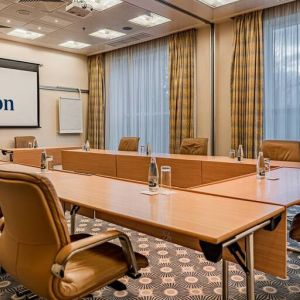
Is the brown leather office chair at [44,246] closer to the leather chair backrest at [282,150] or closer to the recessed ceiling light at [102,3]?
the leather chair backrest at [282,150]

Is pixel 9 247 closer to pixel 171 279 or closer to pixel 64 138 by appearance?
pixel 171 279

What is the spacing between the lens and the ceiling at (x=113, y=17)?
511 centimetres

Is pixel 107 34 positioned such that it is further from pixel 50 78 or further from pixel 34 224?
pixel 34 224

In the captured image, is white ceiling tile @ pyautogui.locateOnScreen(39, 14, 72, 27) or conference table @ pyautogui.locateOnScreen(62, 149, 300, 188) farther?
white ceiling tile @ pyautogui.locateOnScreen(39, 14, 72, 27)

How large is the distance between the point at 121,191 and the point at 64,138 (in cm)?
636

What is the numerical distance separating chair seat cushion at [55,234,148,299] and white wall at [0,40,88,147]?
6.02 meters

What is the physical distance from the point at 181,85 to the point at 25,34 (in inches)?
131

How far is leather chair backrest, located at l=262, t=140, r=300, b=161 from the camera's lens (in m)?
3.82

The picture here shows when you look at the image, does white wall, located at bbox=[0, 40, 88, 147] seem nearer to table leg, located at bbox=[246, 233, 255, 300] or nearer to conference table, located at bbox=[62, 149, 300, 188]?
conference table, located at bbox=[62, 149, 300, 188]

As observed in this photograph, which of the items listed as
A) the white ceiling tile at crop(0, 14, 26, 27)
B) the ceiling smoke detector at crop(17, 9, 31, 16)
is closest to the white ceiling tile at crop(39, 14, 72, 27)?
the ceiling smoke detector at crop(17, 9, 31, 16)

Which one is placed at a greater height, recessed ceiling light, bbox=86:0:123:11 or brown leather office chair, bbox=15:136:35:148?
recessed ceiling light, bbox=86:0:123:11

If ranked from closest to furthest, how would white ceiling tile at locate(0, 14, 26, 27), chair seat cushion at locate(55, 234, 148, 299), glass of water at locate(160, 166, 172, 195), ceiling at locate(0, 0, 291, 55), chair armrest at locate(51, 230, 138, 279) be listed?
chair armrest at locate(51, 230, 138, 279), chair seat cushion at locate(55, 234, 148, 299), glass of water at locate(160, 166, 172, 195), ceiling at locate(0, 0, 291, 55), white ceiling tile at locate(0, 14, 26, 27)

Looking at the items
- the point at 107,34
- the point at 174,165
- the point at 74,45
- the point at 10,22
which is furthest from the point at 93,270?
the point at 74,45

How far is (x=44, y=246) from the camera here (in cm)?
142
